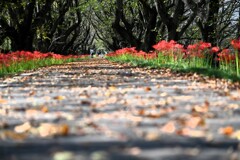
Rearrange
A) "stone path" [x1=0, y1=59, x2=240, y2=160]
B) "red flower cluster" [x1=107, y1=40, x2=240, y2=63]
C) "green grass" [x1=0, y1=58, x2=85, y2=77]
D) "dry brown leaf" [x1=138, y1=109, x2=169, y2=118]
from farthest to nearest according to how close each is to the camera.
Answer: "green grass" [x1=0, y1=58, x2=85, y2=77], "red flower cluster" [x1=107, y1=40, x2=240, y2=63], "dry brown leaf" [x1=138, y1=109, x2=169, y2=118], "stone path" [x1=0, y1=59, x2=240, y2=160]

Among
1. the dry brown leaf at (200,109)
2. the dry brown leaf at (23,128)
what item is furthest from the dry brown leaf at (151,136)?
the dry brown leaf at (200,109)

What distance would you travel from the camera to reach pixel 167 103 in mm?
6285

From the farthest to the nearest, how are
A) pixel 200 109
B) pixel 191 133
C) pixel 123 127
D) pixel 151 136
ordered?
pixel 200 109 → pixel 123 127 → pixel 191 133 → pixel 151 136

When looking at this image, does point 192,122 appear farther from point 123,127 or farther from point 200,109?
point 200,109

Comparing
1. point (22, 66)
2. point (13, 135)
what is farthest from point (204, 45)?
point (13, 135)

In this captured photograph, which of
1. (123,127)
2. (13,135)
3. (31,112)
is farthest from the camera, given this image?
(31,112)

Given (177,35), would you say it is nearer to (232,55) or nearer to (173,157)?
(232,55)

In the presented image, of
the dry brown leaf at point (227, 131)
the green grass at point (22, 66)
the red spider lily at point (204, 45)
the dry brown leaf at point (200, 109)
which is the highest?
the red spider lily at point (204, 45)

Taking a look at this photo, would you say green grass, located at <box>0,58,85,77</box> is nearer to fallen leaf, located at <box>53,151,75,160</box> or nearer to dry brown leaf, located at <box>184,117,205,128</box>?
dry brown leaf, located at <box>184,117,205,128</box>

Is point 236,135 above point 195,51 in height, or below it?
below

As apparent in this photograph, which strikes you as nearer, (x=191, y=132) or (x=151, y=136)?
(x=151, y=136)

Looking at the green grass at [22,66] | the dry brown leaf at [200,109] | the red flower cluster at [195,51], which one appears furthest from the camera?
the green grass at [22,66]

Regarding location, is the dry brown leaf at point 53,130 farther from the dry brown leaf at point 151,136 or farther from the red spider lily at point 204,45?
the red spider lily at point 204,45

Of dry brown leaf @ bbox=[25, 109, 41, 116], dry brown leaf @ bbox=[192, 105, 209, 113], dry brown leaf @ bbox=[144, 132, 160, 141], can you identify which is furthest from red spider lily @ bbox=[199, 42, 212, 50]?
dry brown leaf @ bbox=[144, 132, 160, 141]
